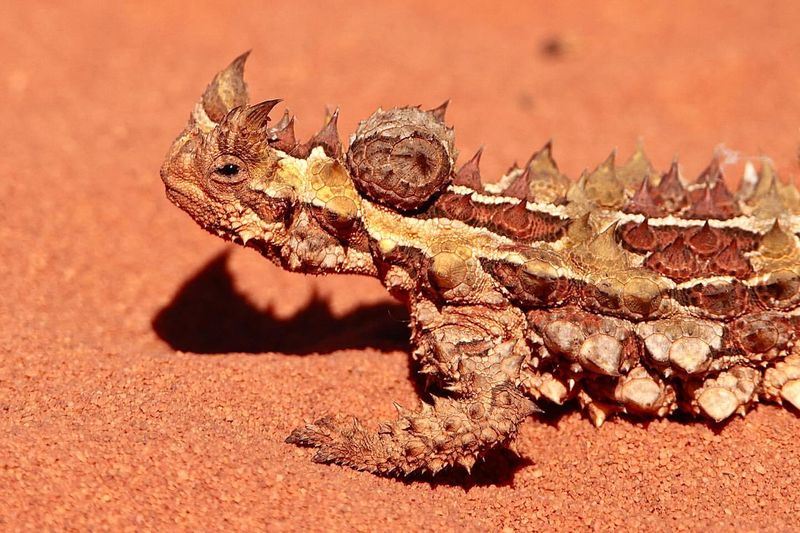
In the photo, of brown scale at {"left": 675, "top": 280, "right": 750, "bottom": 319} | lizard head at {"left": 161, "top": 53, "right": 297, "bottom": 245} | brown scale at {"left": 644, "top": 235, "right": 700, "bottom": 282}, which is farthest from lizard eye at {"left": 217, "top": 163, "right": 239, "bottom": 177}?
brown scale at {"left": 675, "top": 280, "right": 750, "bottom": 319}

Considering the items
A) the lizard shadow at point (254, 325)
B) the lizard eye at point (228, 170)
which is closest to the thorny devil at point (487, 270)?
the lizard eye at point (228, 170)

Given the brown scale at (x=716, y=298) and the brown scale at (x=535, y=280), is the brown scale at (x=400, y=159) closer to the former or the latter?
the brown scale at (x=535, y=280)

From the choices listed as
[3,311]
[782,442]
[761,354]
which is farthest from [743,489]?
[3,311]

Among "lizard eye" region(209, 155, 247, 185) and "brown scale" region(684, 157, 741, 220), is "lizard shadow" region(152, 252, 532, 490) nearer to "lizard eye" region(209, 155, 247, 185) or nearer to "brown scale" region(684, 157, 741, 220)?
"lizard eye" region(209, 155, 247, 185)

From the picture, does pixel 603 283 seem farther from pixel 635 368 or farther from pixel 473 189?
pixel 473 189

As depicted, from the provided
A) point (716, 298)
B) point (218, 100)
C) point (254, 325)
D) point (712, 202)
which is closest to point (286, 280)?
point (254, 325)

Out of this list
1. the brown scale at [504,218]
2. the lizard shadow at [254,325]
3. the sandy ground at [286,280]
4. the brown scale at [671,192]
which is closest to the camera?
the sandy ground at [286,280]

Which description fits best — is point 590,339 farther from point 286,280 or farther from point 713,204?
point 286,280
